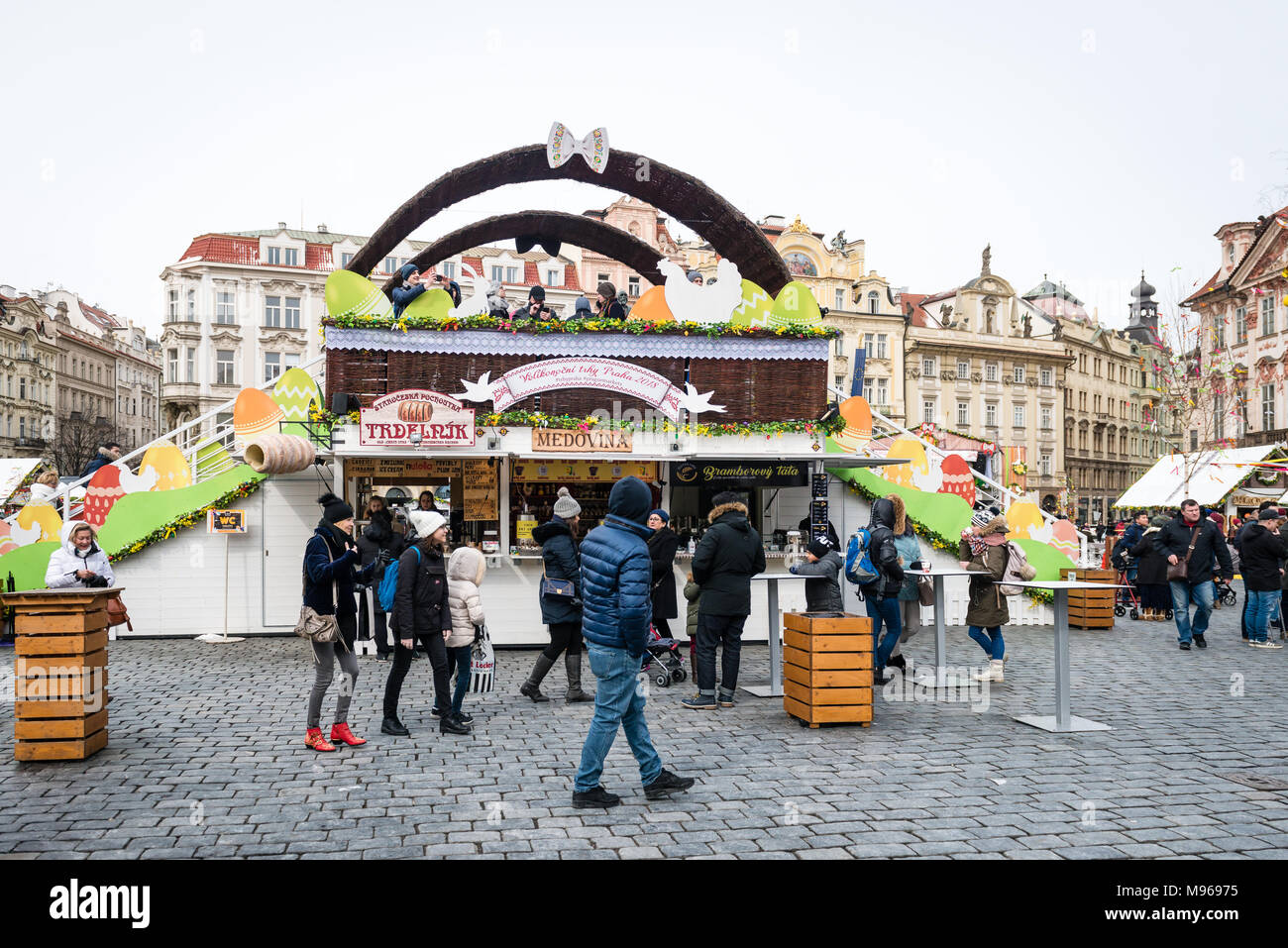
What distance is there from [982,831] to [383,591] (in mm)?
6926

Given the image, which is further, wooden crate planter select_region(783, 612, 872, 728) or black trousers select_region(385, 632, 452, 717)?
wooden crate planter select_region(783, 612, 872, 728)

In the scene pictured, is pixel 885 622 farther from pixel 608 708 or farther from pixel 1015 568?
pixel 608 708

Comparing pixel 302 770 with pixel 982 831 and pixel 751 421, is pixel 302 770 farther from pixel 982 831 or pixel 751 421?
pixel 751 421

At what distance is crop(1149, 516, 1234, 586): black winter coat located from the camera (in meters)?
13.7

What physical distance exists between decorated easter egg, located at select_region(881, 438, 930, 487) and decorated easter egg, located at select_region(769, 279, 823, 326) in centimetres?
263

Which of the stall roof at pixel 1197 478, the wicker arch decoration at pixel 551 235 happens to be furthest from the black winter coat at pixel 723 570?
the stall roof at pixel 1197 478

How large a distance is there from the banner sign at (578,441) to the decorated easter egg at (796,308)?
3286 mm

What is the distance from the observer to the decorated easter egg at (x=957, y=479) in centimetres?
1678

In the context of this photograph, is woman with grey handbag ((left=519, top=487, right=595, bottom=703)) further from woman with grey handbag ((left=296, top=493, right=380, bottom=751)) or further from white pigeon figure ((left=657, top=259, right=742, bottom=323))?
white pigeon figure ((left=657, top=259, right=742, bottom=323))

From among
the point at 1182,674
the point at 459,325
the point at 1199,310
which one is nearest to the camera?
the point at 1182,674

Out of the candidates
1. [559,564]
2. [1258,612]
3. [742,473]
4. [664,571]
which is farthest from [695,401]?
[1258,612]

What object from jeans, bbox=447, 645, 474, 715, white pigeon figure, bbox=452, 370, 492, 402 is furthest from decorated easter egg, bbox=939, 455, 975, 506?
jeans, bbox=447, 645, 474, 715
